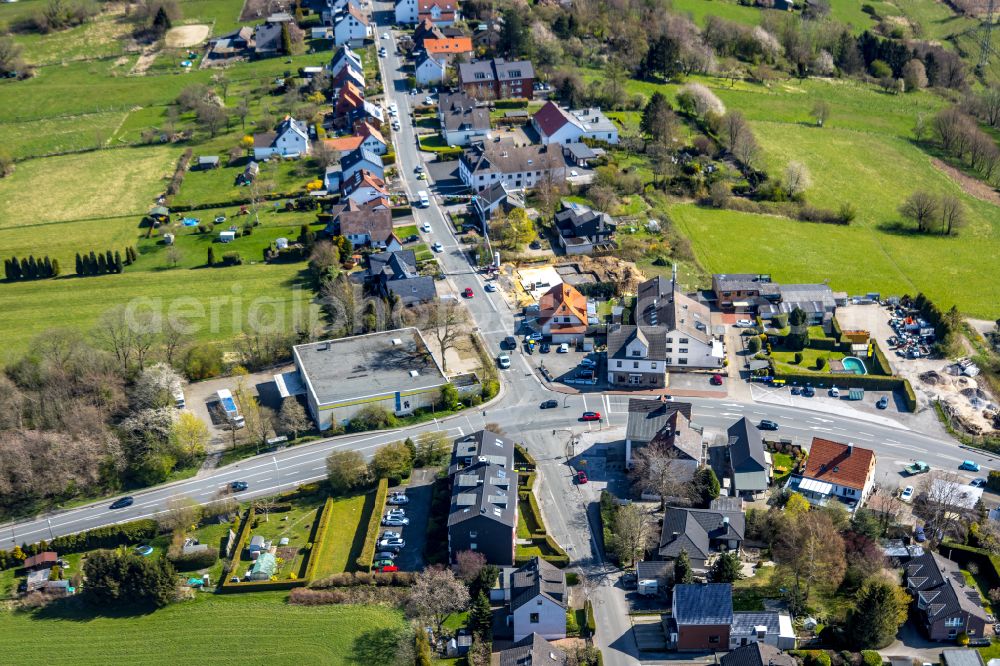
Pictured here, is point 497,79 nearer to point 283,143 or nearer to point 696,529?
point 283,143

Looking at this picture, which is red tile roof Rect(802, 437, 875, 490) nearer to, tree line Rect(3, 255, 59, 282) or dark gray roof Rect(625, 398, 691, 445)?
dark gray roof Rect(625, 398, 691, 445)

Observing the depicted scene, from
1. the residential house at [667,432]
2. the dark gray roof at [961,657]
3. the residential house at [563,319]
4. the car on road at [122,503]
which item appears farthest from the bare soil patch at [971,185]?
the car on road at [122,503]

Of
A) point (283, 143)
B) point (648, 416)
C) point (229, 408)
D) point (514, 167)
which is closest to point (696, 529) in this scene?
point (648, 416)

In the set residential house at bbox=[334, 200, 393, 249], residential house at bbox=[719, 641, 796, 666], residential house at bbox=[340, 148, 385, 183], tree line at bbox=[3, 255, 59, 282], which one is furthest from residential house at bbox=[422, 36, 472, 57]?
residential house at bbox=[719, 641, 796, 666]

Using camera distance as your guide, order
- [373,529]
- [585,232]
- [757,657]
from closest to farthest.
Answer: [757,657] → [373,529] → [585,232]

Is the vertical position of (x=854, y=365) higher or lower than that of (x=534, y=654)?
lower
